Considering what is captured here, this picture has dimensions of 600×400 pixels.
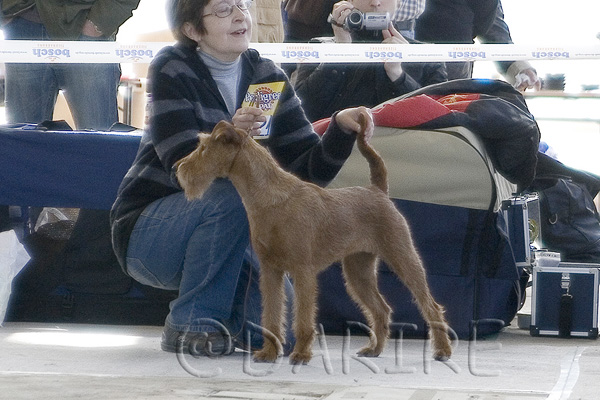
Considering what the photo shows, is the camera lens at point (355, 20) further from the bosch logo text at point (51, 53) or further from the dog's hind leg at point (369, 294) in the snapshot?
the dog's hind leg at point (369, 294)

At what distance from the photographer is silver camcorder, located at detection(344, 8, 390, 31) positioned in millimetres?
3580

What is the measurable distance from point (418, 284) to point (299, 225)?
1.30 ft

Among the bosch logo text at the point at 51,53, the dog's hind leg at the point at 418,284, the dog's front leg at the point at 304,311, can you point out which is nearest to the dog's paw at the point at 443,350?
the dog's hind leg at the point at 418,284

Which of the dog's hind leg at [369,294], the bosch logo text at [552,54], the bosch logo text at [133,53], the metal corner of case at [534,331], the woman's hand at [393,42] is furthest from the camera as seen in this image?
the bosch logo text at [552,54]

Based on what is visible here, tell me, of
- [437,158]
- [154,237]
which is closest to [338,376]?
[154,237]

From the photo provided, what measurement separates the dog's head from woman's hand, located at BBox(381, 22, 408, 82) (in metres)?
1.29

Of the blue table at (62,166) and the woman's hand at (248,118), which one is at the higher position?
the woman's hand at (248,118)

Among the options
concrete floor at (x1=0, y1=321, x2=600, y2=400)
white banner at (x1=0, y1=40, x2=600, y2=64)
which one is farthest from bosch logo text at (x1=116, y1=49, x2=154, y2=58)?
concrete floor at (x1=0, y1=321, x2=600, y2=400)

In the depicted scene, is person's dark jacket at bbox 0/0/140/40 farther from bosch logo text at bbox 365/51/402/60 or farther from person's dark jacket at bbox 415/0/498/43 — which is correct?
person's dark jacket at bbox 415/0/498/43

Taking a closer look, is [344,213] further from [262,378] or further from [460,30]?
[460,30]

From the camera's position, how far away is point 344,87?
11.7ft

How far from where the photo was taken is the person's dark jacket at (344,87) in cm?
354

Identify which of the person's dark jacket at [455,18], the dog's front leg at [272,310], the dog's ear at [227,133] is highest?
the person's dark jacket at [455,18]

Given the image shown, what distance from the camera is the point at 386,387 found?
216 cm
